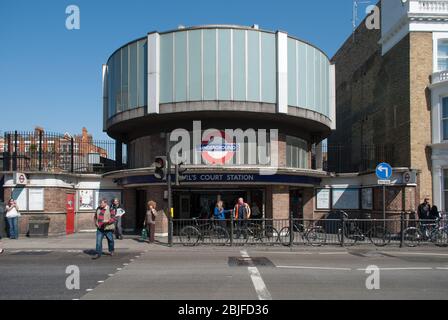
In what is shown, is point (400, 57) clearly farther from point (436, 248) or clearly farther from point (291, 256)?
point (291, 256)

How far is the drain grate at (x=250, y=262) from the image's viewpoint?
12.1 m

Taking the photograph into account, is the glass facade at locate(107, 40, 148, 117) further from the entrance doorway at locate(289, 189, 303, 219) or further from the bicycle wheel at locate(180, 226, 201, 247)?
the entrance doorway at locate(289, 189, 303, 219)

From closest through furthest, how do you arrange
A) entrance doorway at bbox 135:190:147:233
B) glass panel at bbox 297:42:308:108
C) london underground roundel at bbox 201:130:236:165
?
london underground roundel at bbox 201:130:236:165, glass panel at bbox 297:42:308:108, entrance doorway at bbox 135:190:147:233

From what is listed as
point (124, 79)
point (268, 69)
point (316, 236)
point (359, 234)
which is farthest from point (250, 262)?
point (124, 79)

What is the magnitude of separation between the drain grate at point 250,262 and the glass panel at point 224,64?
918cm

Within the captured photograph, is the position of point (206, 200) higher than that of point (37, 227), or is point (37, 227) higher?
point (206, 200)

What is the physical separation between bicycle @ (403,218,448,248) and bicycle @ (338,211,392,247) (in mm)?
794

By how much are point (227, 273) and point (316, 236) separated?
736 centimetres

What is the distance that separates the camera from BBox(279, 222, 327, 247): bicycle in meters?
17.1

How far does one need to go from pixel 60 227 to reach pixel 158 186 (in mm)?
5199

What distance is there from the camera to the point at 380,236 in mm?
16828

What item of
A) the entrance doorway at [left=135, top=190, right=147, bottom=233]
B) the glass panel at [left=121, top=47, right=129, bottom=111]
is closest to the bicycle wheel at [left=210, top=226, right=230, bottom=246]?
the glass panel at [left=121, top=47, right=129, bottom=111]

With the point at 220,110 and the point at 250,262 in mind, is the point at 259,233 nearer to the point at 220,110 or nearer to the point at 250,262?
the point at 250,262
